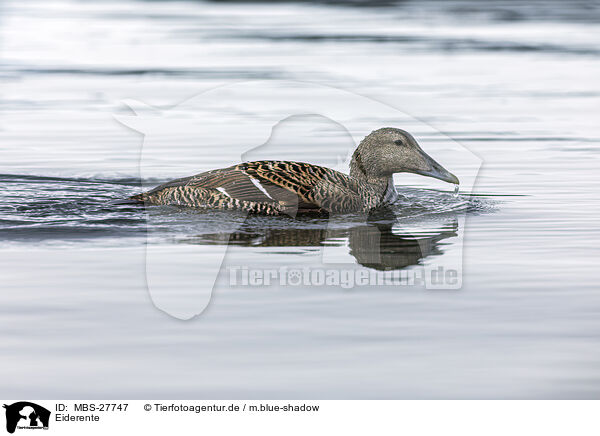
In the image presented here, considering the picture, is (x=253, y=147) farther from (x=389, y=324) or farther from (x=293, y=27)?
(x=293, y=27)

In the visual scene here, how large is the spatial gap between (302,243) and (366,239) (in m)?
0.54

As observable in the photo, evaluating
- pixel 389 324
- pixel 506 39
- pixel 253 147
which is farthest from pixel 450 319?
pixel 506 39

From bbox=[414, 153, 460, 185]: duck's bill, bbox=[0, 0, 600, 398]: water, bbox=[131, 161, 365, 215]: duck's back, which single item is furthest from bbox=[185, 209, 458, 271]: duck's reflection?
bbox=[414, 153, 460, 185]: duck's bill

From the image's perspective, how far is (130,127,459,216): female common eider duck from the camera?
30.0 ft

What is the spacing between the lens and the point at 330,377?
17.4 feet

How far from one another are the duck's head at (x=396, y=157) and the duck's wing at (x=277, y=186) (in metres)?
0.57

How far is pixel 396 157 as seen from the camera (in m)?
9.82
